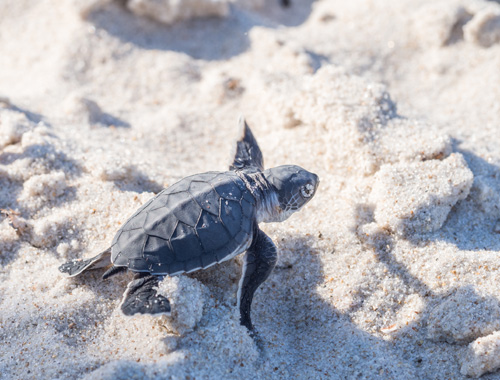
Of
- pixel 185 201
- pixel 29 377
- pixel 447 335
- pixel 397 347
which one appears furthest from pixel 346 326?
pixel 29 377

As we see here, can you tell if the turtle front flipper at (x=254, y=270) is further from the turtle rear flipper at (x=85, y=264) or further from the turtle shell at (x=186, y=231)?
the turtle rear flipper at (x=85, y=264)

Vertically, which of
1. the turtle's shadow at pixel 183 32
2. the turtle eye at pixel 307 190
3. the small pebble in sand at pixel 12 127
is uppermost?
the turtle eye at pixel 307 190

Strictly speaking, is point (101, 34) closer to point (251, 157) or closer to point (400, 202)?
point (251, 157)

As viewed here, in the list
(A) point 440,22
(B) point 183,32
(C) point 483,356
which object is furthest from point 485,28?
(C) point 483,356

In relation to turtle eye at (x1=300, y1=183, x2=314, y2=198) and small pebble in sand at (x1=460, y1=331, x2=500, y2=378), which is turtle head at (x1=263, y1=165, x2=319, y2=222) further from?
small pebble in sand at (x1=460, y1=331, x2=500, y2=378)

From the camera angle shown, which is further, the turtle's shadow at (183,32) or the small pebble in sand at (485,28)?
the turtle's shadow at (183,32)

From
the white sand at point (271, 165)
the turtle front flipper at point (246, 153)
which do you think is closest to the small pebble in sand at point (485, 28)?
the white sand at point (271, 165)
